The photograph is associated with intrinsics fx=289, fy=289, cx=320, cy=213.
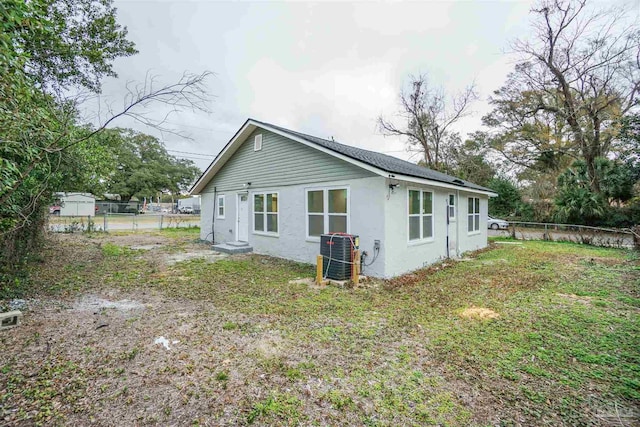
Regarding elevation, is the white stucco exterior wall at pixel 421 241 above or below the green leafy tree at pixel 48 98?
below

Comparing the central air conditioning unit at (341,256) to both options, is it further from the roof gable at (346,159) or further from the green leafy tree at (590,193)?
the green leafy tree at (590,193)

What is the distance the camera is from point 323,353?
3.26 metres

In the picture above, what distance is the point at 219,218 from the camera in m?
12.1

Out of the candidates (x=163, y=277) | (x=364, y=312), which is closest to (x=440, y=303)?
(x=364, y=312)

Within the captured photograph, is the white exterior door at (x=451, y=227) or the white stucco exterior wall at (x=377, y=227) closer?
the white stucco exterior wall at (x=377, y=227)

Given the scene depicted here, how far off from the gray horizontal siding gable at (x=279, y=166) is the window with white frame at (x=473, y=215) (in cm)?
621

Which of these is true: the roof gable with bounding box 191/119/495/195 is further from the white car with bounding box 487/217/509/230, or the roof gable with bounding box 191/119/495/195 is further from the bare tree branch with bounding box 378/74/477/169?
the bare tree branch with bounding box 378/74/477/169

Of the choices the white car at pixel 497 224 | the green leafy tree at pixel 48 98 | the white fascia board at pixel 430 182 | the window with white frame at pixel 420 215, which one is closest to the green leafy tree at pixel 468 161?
the white car at pixel 497 224

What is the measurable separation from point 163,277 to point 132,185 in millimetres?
40894

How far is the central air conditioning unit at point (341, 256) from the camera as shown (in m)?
6.29

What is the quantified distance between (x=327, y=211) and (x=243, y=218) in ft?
14.7

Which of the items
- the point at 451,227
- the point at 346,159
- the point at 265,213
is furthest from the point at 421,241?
the point at 265,213

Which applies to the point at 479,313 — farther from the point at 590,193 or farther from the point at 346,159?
the point at 590,193

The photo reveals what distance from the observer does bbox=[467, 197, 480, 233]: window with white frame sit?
10.9 meters
